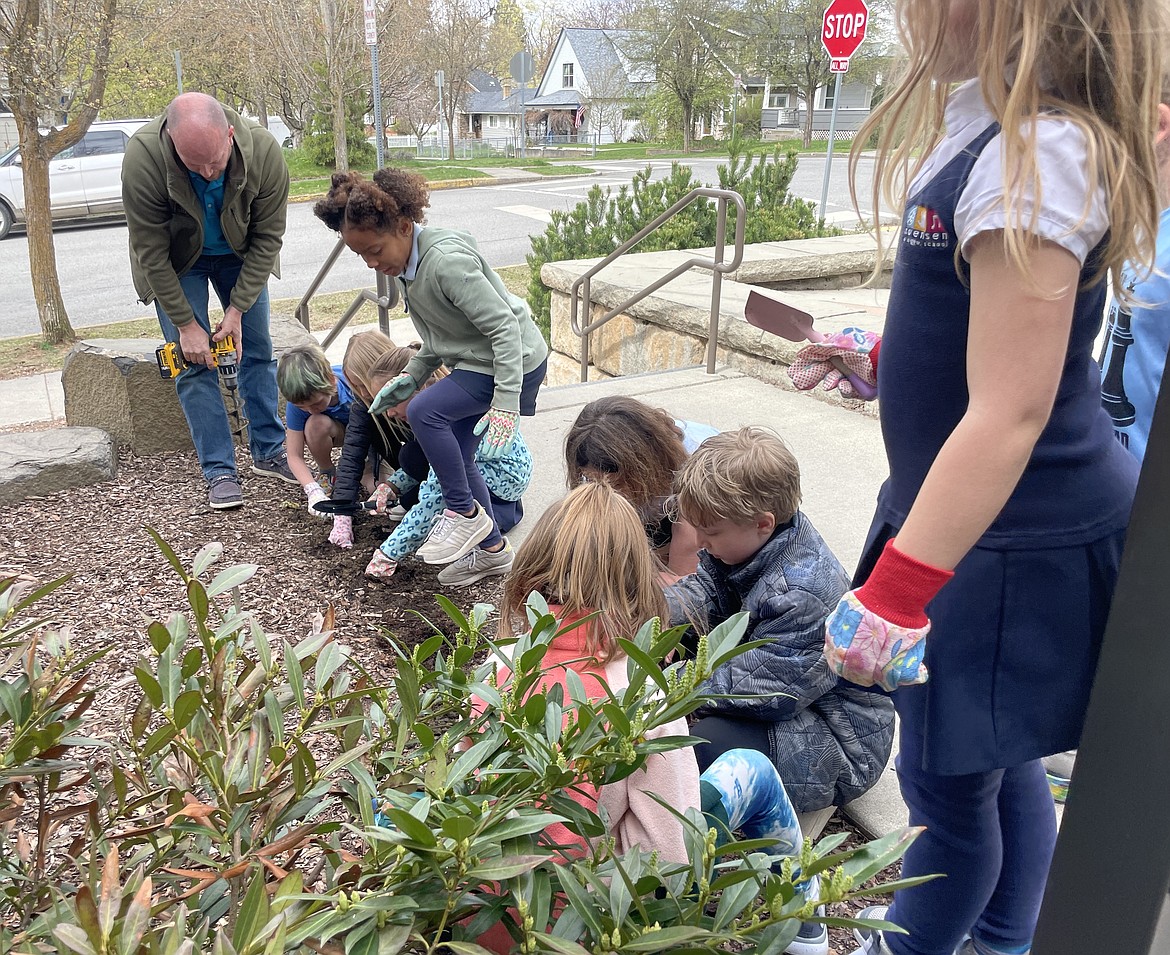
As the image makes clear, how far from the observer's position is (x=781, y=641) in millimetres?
1939

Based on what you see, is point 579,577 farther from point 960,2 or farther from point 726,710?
point 960,2

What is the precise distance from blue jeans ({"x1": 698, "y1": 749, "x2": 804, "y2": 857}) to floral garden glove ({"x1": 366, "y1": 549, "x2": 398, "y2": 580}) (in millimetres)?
1955

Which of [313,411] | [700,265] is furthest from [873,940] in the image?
[700,265]

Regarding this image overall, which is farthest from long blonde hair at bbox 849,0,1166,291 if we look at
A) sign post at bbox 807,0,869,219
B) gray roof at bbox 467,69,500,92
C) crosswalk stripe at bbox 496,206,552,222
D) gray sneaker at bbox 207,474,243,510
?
gray roof at bbox 467,69,500,92

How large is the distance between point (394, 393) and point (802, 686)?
76.3 inches

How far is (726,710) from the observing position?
78.7 inches

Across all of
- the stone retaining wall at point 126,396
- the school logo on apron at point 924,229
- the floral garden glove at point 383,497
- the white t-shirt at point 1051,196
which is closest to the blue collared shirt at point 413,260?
the floral garden glove at point 383,497

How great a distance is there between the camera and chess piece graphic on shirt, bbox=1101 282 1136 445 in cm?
190

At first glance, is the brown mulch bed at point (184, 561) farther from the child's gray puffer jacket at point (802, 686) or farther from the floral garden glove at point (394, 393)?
the child's gray puffer jacket at point (802, 686)

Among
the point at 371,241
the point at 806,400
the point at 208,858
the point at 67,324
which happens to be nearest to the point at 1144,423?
the point at 208,858

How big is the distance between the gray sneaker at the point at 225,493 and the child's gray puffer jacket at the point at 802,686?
2.46 m

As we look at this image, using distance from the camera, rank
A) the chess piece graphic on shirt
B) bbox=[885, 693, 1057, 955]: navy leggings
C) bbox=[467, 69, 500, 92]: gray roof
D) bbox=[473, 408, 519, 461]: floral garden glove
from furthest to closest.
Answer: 1. bbox=[467, 69, 500, 92]: gray roof
2. bbox=[473, 408, 519, 461]: floral garden glove
3. the chess piece graphic on shirt
4. bbox=[885, 693, 1057, 955]: navy leggings

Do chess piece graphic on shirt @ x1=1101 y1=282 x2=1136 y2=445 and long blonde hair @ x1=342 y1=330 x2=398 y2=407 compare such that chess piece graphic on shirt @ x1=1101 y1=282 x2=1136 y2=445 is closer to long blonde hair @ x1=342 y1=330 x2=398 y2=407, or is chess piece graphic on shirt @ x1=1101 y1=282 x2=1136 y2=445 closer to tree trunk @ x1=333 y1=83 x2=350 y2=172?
long blonde hair @ x1=342 y1=330 x2=398 y2=407

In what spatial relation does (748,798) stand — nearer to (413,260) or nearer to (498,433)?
(498,433)
